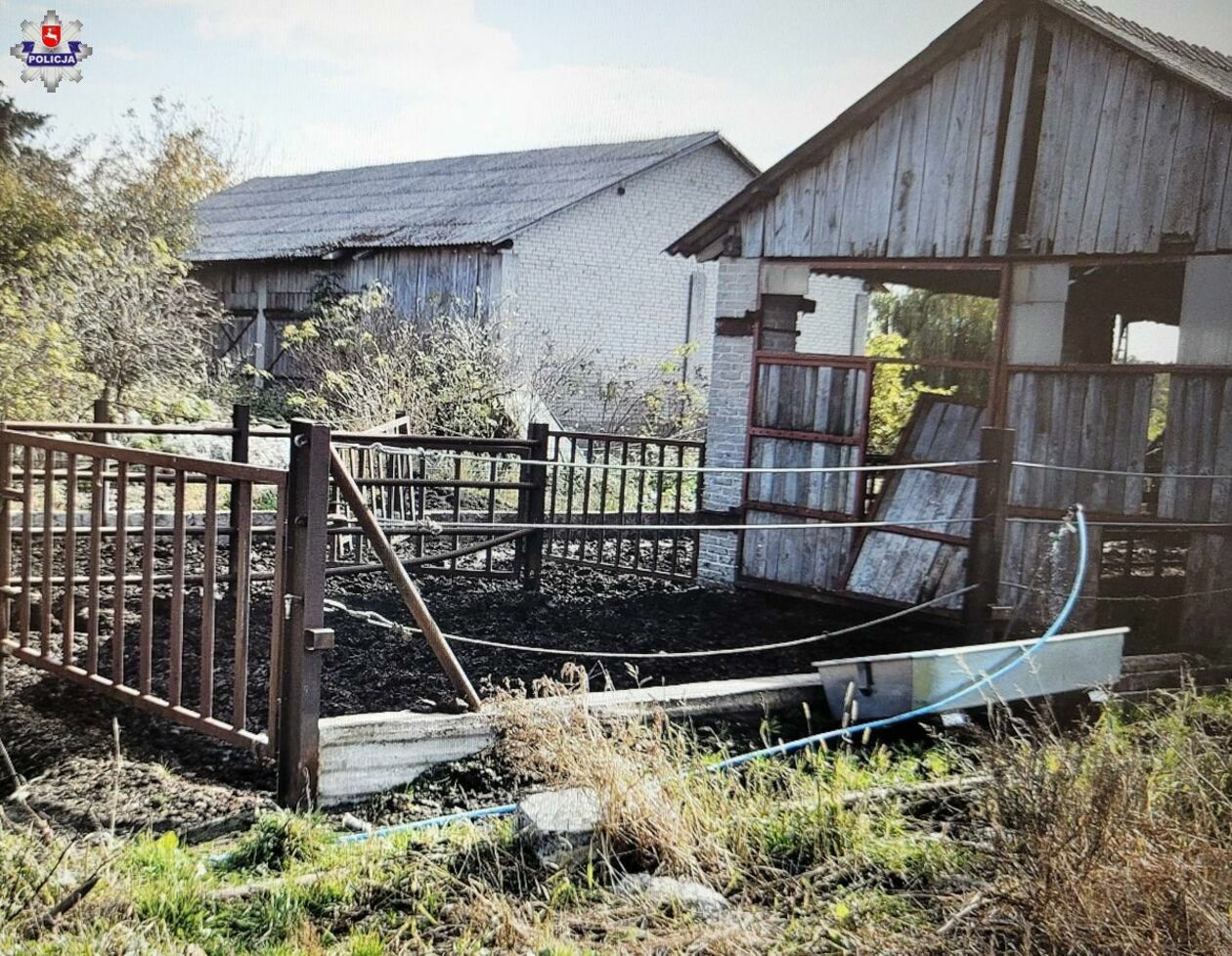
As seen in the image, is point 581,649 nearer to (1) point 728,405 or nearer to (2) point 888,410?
(1) point 728,405

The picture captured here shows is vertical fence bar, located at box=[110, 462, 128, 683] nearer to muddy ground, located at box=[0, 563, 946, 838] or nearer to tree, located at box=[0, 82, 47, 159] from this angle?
muddy ground, located at box=[0, 563, 946, 838]

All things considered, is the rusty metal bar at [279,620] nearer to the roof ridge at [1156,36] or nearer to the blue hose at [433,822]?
the blue hose at [433,822]

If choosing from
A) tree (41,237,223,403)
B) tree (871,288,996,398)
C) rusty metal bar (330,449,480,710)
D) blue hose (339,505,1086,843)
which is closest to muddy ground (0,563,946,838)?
rusty metal bar (330,449,480,710)

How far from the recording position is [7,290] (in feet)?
37.7

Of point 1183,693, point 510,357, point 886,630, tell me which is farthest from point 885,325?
point 1183,693

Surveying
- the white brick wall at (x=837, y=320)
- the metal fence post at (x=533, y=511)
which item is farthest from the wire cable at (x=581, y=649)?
the white brick wall at (x=837, y=320)

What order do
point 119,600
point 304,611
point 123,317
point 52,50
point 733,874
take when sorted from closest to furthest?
point 733,874 < point 304,611 < point 119,600 < point 52,50 < point 123,317

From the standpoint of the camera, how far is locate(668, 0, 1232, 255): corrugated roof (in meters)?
6.76

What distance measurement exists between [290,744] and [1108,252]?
5.52 metres

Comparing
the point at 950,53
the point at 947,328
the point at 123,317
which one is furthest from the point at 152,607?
the point at 947,328

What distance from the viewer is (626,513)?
37.1 ft

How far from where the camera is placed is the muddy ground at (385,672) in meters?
3.97

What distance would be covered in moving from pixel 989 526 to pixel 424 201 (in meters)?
16.0

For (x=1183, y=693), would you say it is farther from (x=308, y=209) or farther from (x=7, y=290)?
(x=308, y=209)
